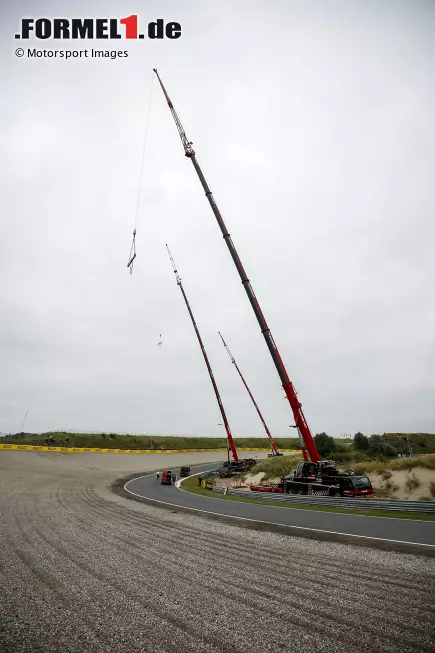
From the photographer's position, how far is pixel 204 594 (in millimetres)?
7148

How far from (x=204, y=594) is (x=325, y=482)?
17589 mm

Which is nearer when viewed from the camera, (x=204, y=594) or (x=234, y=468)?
(x=204, y=594)

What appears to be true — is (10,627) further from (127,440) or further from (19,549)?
(127,440)

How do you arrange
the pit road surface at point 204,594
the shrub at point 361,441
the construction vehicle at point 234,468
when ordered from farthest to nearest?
the shrub at point 361,441
the construction vehicle at point 234,468
the pit road surface at point 204,594

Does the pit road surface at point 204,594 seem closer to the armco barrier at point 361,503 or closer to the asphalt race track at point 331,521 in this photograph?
the asphalt race track at point 331,521

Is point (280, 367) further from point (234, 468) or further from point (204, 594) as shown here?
point (234, 468)

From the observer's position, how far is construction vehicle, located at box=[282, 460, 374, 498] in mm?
20734

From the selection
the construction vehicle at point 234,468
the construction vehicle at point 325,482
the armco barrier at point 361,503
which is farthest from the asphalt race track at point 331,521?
the construction vehicle at point 234,468

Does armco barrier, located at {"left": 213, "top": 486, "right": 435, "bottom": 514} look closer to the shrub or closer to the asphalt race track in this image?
the asphalt race track

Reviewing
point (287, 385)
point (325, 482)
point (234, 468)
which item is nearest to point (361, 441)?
point (234, 468)

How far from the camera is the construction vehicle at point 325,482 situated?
68.0 ft

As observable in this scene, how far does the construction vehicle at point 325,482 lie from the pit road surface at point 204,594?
35.3 feet

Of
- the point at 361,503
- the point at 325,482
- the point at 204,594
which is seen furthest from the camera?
the point at 325,482

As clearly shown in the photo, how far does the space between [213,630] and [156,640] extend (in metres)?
0.98
